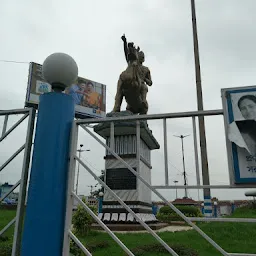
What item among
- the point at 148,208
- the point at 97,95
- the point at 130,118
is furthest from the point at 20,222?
the point at 97,95

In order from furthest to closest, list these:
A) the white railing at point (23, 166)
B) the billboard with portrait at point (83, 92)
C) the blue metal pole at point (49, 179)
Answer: the billboard with portrait at point (83, 92) < the white railing at point (23, 166) < the blue metal pole at point (49, 179)

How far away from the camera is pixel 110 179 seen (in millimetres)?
6973

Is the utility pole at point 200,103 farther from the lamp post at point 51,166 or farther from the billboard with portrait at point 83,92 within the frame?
the billboard with portrait at point 83,92

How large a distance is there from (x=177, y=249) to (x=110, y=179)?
3.61m

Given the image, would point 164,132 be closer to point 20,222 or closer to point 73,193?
point 73,193

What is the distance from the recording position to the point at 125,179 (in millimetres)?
6871

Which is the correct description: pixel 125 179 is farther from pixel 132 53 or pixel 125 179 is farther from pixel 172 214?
pixel 172 214

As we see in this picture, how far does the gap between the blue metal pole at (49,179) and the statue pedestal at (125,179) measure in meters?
4.49

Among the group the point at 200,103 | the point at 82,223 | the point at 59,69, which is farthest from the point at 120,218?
the point at 200,103

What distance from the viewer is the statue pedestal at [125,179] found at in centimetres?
662

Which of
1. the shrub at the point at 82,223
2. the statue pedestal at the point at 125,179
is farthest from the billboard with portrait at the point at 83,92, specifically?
the shrub at the point at 82,223

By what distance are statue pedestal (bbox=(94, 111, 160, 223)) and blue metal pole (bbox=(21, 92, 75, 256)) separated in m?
4.49

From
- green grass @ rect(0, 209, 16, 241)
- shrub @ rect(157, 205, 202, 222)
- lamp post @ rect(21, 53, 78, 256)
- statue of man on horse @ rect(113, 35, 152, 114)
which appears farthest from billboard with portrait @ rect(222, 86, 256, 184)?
shrub @ rect(157, 205, 202, 222)

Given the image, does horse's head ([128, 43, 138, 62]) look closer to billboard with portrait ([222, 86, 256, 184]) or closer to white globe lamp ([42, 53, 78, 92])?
white globe lamp ([42, 53, 78, 92])
